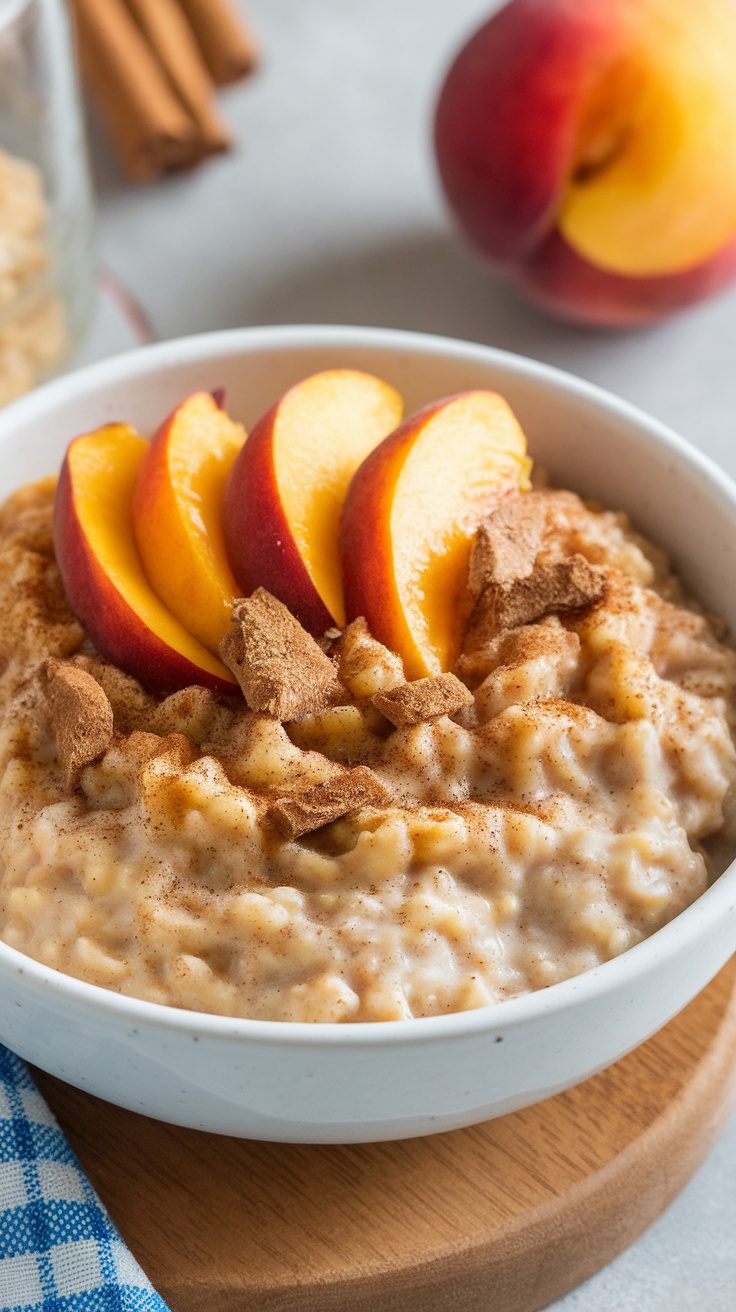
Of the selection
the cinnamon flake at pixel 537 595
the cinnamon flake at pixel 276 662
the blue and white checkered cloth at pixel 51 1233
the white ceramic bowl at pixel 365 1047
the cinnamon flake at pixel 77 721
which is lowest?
the blue and white checkered cloth at pixel 51 1233

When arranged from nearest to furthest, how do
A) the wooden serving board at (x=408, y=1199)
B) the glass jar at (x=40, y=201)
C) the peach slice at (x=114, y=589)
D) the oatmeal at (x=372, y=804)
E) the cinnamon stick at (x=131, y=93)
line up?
the oatmeal at (x=372, y=804)
the wooden serving board at (x=408, y=1199)
the peach slice at (x=114, y=589)
the glass jar at (x=40, y=201)
the cinnamon stick at (x=131, y=93)

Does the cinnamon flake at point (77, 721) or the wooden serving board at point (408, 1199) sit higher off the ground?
the cinnamon flake at point (77, 721)

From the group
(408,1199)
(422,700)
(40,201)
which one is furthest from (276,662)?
(40,201)

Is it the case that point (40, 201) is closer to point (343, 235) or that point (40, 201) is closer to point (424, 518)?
point (343, 235)

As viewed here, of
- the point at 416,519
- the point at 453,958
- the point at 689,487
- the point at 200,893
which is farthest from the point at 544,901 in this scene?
the point at 689,487

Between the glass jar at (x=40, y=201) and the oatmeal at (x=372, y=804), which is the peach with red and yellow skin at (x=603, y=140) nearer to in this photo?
the glass jar at (x=40, y=201)

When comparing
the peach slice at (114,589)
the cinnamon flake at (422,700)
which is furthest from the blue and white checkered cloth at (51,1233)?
the cinnamon flake at (422,700)

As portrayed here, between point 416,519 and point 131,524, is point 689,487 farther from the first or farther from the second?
point 131,524

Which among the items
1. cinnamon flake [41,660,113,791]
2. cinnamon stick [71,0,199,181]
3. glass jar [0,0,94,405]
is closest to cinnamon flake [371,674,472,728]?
cinnamon flake [41,660,113,791]
